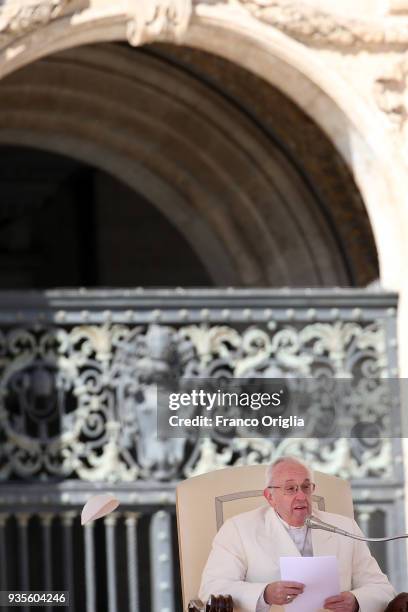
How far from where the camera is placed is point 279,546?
16.9 feet

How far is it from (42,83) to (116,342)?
205 centimetres

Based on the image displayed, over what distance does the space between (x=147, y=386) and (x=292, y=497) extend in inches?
67.6

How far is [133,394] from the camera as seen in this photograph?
22.1 ft

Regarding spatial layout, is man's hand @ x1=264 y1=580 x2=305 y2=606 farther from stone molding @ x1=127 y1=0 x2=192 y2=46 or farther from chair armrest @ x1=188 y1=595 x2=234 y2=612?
stone molding @ x1=127 y1=0 x2=192 y2=46

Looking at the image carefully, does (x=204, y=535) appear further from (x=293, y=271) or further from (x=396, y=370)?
(x=293, y=271)

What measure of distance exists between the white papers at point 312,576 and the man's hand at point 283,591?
0.07ft

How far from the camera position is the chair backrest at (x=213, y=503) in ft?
17.5

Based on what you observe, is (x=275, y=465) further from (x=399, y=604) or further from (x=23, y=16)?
(x=23, y=16)

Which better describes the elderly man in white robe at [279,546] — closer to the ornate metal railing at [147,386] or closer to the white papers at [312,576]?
the white papers at [312,576]

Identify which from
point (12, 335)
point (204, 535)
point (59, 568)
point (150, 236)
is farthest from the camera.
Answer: point (150, 236)

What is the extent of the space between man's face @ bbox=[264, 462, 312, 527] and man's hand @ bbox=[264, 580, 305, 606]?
273mm

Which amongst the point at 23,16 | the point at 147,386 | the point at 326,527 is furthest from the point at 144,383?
the point at 326,527

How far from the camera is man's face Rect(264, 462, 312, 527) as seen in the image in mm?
5145

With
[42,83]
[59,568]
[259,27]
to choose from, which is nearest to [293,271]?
[42,83]
